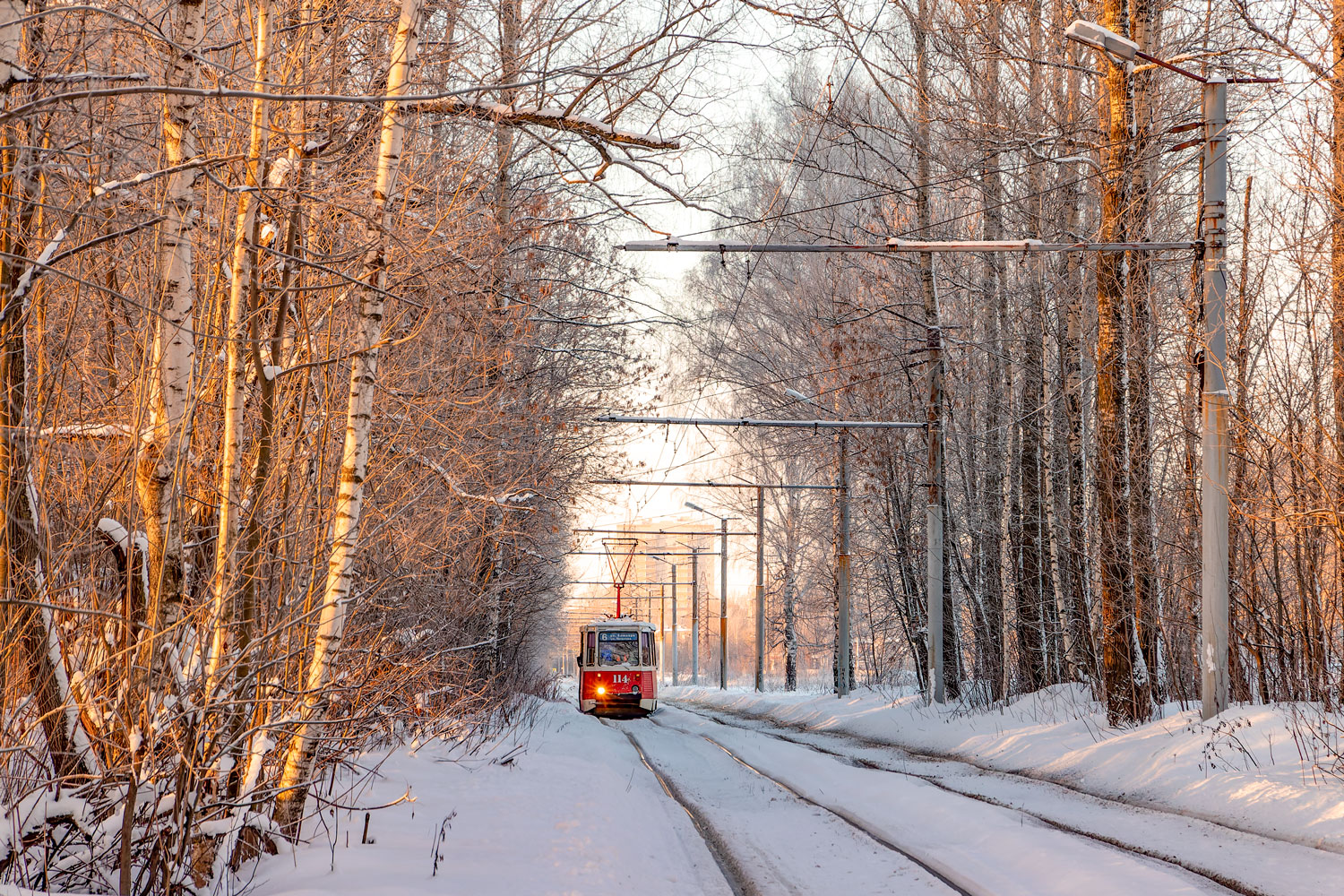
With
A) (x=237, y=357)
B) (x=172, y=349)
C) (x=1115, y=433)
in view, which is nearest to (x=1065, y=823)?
(x=1115, y=433)

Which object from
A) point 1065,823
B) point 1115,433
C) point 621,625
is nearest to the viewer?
point 1065,823

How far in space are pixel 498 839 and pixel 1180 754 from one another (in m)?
6.39

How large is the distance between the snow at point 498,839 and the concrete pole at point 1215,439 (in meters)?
5.50

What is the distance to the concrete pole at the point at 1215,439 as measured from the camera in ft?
35.3

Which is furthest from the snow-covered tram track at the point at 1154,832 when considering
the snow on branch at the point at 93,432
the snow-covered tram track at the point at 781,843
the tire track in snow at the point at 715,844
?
the snow on branch at the point at 93,432

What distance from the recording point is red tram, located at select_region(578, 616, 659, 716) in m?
28.7

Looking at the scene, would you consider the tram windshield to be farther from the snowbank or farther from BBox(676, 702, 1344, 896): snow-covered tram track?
BBox(676, 702, 1344, 896): snow-covered tram track

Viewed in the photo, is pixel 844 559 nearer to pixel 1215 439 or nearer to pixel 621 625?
pixel 621 625

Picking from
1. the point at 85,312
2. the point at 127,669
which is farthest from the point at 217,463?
the point at 127,669

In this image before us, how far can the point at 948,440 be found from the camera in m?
22.9

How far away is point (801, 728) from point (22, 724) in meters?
18.7

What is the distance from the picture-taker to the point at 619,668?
2880cm

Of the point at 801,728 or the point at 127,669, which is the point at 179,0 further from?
the point at 801,728

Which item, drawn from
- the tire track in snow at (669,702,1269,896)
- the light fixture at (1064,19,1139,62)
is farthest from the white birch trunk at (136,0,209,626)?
the light fixture at (1064,19,1139,62)
